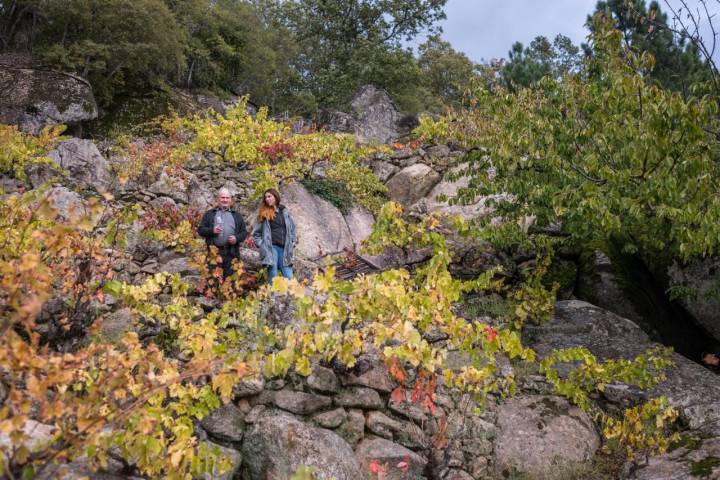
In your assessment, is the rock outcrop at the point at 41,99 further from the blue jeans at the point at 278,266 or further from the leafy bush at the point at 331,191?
the blue jeans at the point at 278,266

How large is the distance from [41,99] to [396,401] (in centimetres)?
1338

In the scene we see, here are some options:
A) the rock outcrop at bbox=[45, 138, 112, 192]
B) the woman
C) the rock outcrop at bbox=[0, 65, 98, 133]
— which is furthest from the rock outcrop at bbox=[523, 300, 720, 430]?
the rock outcrop at bbox=[0, 65, 98, 133]

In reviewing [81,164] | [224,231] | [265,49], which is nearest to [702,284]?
[224,231]

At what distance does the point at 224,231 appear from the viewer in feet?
25.8

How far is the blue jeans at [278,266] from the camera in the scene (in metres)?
7.96

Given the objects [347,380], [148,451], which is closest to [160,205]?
[347,380]

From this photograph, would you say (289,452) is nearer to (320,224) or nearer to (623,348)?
(623,348)

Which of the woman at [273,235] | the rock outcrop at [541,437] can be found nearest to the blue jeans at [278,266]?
the woman at [273,235]

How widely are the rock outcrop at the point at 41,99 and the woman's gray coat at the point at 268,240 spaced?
30.1 ft

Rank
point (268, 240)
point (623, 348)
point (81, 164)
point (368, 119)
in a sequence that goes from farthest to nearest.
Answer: point (368, 119)
point (81, 164)
point (623, 348)
point (268, 240)

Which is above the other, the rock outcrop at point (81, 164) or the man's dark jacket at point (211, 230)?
the man's dark jacket at point (211, 230)

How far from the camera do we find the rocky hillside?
5.03 meters

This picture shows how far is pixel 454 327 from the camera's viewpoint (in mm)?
4844

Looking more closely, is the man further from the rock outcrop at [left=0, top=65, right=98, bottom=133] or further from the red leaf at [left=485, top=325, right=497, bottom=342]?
the rock outcrop at [left=0, top=65, right=98, bottom=133]
